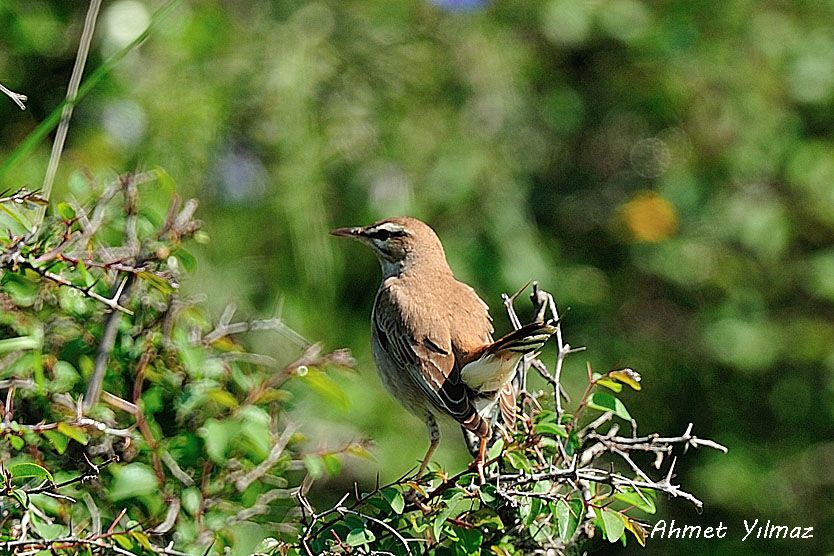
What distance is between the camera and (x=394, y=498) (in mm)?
1978

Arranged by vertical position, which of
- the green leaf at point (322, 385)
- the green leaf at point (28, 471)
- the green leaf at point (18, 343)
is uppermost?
the green leaf at point (18, 343)

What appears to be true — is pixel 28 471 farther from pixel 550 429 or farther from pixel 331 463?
pixel 550 429

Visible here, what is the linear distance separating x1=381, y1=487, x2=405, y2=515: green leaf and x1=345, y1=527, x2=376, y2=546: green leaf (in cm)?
9

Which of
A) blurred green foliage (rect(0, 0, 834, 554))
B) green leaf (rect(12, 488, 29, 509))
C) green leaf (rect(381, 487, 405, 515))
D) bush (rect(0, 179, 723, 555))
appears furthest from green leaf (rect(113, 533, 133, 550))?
blurred green foliage (rect(0, 0, 834, 554))

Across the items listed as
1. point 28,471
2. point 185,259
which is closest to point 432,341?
point 185,259

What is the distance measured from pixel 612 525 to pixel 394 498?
36 centimetres

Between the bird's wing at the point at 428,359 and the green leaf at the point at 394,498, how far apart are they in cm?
63

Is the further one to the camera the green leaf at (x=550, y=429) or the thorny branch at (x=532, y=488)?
the green leaf at (x=550, y=429)

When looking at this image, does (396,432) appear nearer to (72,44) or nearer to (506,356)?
(72,44)

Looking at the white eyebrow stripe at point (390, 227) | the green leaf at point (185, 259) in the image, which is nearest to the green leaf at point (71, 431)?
the green leaf at point (185, 259)

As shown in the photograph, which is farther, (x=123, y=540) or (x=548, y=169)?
(x=548, y=169)

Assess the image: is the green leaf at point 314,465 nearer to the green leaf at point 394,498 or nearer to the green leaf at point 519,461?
the green leaf at point 394,498

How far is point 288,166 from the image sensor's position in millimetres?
5090

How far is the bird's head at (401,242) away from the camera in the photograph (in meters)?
3.38
